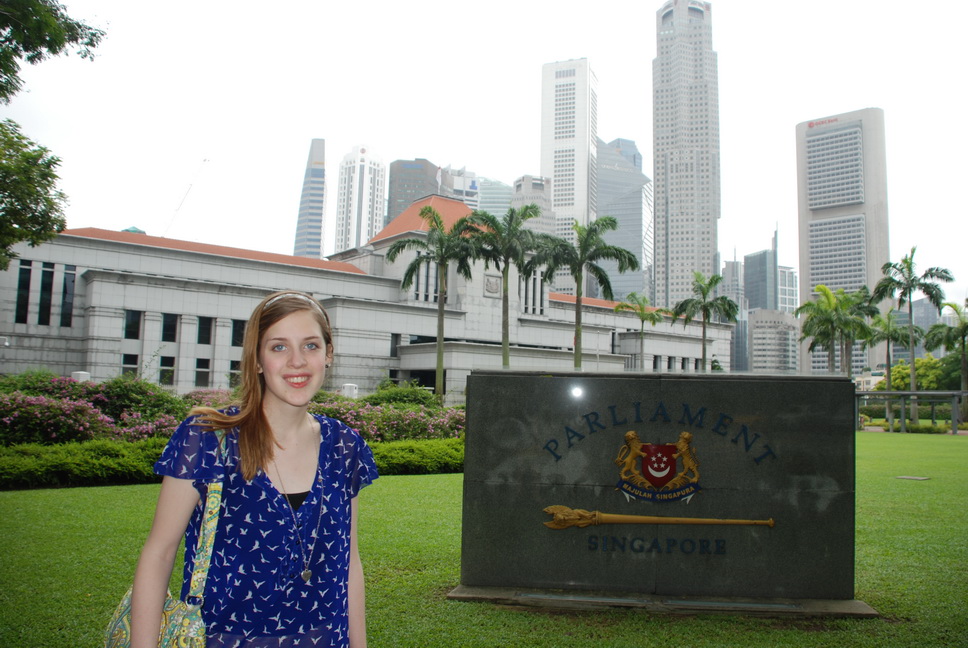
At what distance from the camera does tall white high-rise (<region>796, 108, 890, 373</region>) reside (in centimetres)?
16388

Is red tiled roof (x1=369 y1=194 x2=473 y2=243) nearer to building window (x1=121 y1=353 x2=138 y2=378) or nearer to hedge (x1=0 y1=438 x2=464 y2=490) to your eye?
building window (x1=121 y1=353 x2=138 y2=378)

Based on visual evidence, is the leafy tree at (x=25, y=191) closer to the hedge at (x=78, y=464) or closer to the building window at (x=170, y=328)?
the hedge at (x=78, y=464)

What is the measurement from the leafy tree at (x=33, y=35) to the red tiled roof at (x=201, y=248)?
30024 mm

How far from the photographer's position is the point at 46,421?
13750 millimetres

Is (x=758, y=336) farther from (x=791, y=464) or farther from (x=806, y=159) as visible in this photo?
(x=791, y=464)

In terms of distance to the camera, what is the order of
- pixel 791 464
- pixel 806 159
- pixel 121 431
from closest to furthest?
pixel 791 464
pixel 121 431
pixel 806 159

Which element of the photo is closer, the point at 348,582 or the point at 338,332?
the point at 348,582

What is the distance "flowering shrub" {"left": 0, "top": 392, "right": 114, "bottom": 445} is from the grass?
10.4ft

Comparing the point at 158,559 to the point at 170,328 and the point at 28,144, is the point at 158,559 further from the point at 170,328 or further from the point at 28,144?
the point at 170,328

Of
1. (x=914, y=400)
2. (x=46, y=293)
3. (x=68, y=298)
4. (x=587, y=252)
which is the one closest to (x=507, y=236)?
(x=587, y=252)

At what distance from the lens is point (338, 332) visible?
43.6 metres

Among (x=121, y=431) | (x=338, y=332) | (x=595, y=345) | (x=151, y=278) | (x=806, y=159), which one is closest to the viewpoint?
(x=121, y=431)

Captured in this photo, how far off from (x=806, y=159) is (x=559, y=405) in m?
195

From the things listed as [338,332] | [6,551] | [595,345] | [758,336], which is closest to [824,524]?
[6,551]
